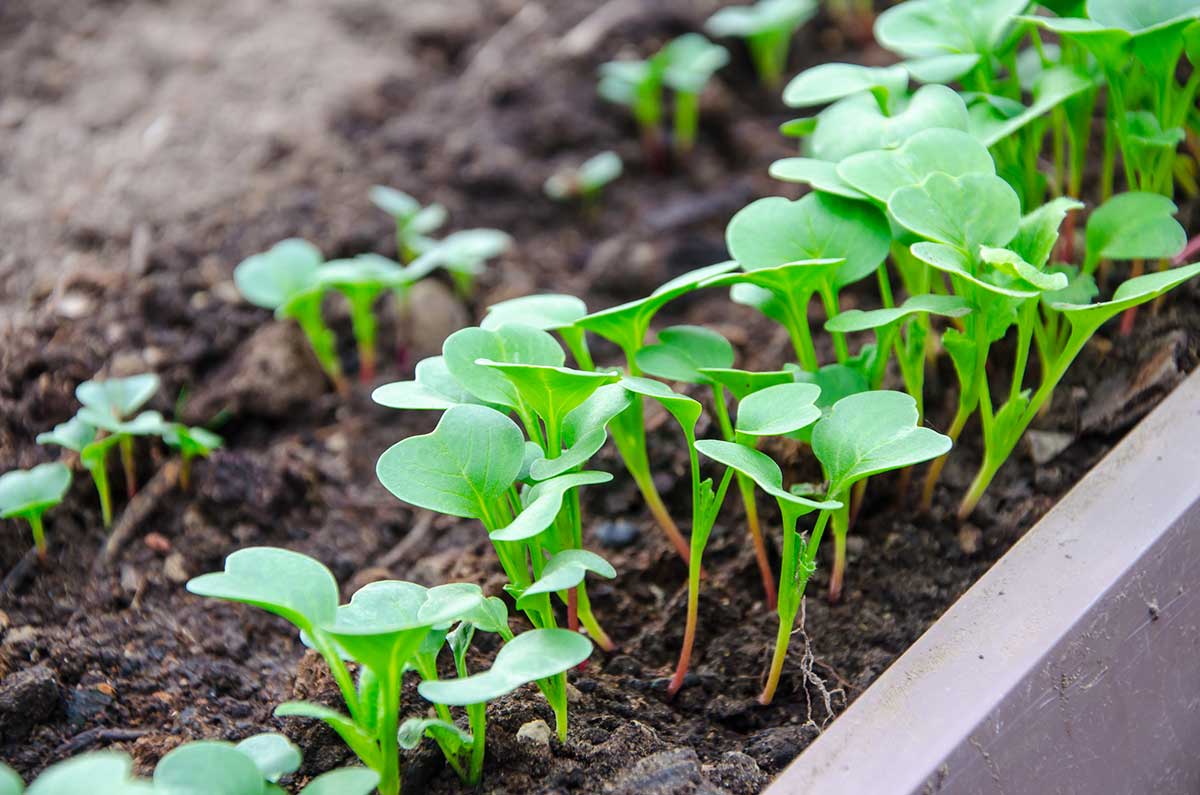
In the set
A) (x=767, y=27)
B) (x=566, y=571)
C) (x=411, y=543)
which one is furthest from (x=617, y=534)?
(x=767, y=27)

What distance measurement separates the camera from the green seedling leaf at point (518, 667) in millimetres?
777

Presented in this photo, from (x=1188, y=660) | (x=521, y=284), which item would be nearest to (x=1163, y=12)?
(x=1188, y=660)

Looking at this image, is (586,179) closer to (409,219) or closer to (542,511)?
(409,219)

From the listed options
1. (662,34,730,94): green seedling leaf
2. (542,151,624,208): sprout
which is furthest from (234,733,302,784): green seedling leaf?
(662,34,730,94): green seedling leaf

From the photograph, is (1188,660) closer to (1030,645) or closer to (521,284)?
(1030,645)

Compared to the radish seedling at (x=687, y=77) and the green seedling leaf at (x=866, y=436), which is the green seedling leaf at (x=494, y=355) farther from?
the radish seedling at (x=687, y=77)

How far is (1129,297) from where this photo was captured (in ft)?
3.14

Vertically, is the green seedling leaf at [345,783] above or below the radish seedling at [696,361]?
below

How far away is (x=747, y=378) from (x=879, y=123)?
364 millimetres

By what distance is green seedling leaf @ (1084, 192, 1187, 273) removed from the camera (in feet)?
3.74

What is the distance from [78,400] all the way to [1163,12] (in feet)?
4.52

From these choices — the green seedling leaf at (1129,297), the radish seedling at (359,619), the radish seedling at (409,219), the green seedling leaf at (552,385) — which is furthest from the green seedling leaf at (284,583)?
the radish seedling at (409,219)

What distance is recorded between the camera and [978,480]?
118cm

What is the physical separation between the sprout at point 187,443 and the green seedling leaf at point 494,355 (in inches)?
20.5
